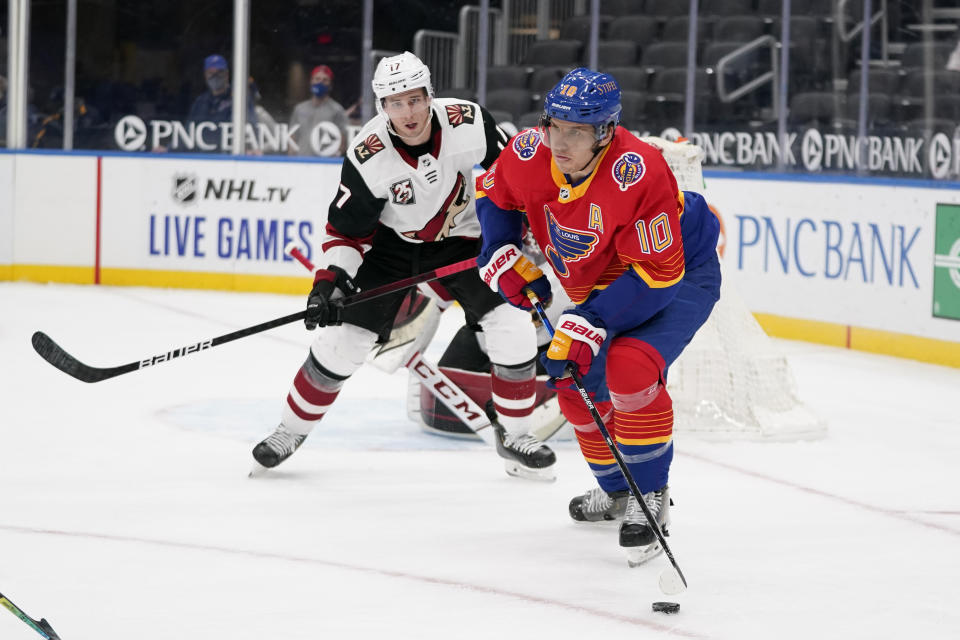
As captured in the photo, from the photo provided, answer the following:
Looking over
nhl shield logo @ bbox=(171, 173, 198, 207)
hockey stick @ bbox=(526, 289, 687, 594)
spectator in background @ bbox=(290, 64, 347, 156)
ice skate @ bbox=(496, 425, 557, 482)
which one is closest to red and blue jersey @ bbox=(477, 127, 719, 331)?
hockey stick @ bbox=(526, 289, 687, 594)

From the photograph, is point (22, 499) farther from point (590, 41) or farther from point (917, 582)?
point (590, 41)

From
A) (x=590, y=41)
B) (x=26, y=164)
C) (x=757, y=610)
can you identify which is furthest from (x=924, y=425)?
(x=26, y=164)

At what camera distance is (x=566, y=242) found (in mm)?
2859

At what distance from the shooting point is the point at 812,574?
289 cm

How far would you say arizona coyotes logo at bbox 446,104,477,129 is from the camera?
143 inches

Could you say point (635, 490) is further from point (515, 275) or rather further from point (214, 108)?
point (214, 108)

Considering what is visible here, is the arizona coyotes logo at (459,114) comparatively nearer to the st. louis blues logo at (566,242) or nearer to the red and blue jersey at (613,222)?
the red and blue jersey at (613,222)

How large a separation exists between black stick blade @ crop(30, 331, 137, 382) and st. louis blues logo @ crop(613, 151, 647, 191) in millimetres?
1379

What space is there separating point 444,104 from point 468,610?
154 centimetres

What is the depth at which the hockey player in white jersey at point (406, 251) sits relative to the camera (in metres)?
3.54

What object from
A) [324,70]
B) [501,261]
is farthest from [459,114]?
[324,70]

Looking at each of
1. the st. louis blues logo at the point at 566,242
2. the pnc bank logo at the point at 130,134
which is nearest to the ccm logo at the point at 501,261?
the st. louis blues logo at the point at 566,242

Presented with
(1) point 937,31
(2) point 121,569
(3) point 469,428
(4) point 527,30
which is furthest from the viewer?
(4) point 527,30

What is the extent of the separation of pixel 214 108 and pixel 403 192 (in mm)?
5377
